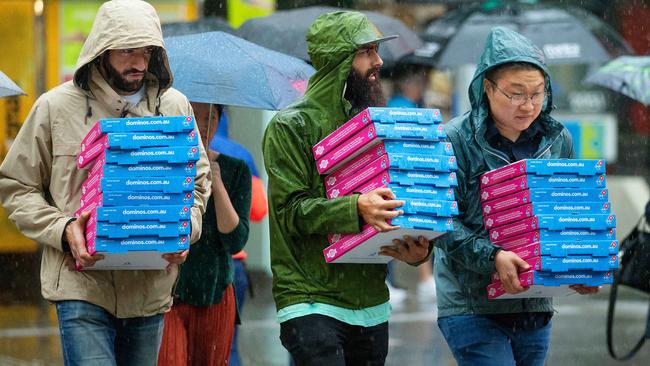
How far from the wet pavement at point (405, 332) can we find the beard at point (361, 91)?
499 cm

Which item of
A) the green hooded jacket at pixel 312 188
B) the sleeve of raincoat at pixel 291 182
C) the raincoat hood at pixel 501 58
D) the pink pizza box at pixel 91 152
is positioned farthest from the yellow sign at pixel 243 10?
the pink pizza box at pixel 91 152

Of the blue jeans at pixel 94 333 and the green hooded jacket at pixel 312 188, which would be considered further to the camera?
A: the green hooded jacket at pixel 312 188

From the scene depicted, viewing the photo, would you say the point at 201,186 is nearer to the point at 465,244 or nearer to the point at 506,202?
the point at 465,244

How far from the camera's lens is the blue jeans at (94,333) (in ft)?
16.9

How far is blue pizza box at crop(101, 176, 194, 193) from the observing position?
503 centimetres

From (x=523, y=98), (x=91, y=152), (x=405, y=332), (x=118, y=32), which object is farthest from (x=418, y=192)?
(x=405, y=332)

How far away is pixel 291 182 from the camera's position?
529 cm

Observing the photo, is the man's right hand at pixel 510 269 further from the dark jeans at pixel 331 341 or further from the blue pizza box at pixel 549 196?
the dark jeans at pixel 331 341

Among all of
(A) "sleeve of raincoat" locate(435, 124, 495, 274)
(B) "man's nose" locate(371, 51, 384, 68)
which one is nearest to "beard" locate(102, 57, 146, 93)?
(B) "man's nose" locate(371, 51, 384, 68)

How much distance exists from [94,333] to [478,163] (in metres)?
1.75

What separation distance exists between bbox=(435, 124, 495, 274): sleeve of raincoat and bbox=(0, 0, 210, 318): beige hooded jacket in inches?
40.8

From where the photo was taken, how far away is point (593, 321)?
12883 millimetres

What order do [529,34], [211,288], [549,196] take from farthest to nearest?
[529,34] < [211,288] < [549,196]

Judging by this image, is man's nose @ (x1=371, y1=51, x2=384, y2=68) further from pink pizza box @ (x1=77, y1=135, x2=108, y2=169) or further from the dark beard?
pink pizza box @ (x1=77, y1=135, x2=108, y2=169)
